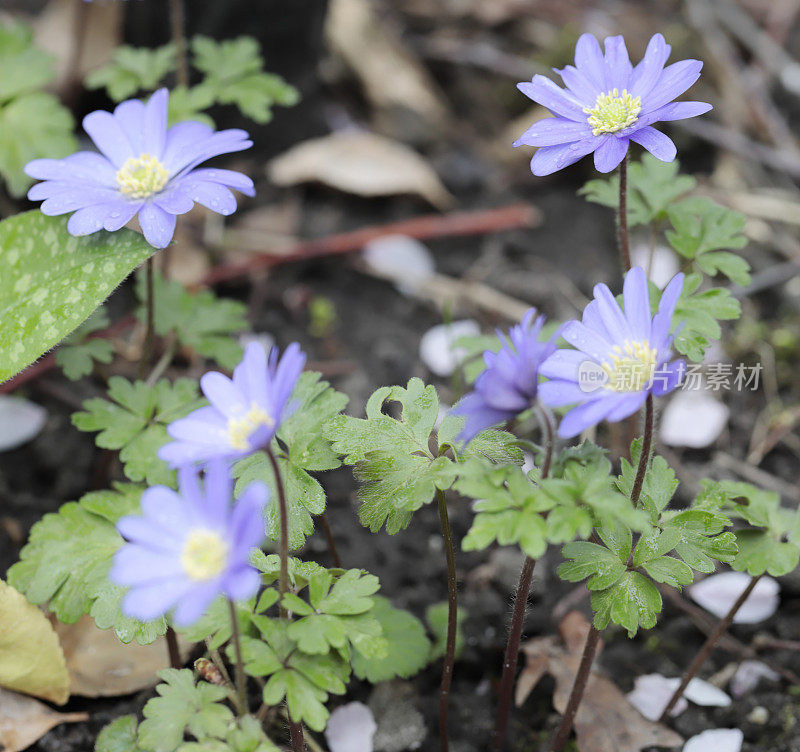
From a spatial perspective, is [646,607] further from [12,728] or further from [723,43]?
[723,43]

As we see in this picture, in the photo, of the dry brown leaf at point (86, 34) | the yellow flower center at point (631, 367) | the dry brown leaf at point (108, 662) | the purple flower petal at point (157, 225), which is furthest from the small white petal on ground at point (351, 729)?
the dry brown leaf at point (86, 34)

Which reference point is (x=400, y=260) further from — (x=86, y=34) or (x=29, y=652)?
(x=29, y=652)

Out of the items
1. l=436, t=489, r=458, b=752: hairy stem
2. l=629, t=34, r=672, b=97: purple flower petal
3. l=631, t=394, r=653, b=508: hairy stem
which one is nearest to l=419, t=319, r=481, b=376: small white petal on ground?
l=436, t=489, r=458, b=752: hairy stem

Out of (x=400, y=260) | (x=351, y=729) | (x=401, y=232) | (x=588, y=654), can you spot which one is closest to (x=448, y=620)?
(x=588, y=654)

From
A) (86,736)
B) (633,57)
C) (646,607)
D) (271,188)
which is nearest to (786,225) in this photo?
(633,57)

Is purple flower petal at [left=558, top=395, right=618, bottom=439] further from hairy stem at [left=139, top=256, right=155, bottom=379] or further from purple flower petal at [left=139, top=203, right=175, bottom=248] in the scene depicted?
hairy stem at [left=139, top=256, right=155, bottom=379]

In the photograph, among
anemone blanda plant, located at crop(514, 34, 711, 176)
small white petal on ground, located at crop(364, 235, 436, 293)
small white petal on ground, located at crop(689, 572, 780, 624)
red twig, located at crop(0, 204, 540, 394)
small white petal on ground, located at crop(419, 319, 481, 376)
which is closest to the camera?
anemone blanda plant, located at crop(514, 34, 711, 176)
